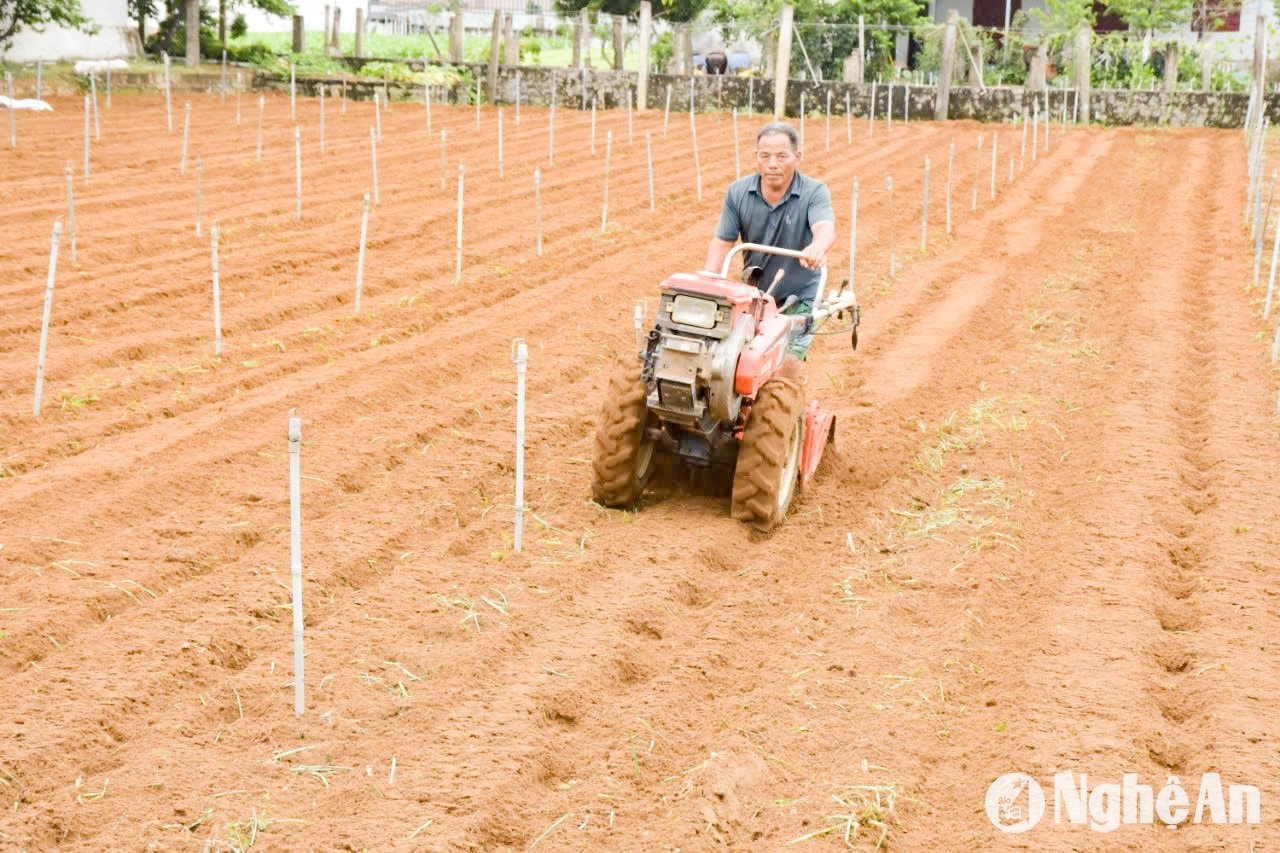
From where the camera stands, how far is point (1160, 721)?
512cm

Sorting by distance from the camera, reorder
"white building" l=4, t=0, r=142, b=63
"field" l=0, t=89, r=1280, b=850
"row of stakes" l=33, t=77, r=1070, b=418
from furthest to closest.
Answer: "white building" l=4, t=0, r=142, b=63 < "row of stakes" l=33, t=77, r=1070, b=418 < "field" l=0, t=89, r=1280, b=850

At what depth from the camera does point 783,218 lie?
24.2ft

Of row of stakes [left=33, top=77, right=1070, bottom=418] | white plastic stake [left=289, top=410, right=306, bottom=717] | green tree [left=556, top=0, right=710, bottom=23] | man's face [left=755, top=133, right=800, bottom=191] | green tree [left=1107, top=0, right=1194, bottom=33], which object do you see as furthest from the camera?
green tree [left=556, top=0, right=710, bottom=23]

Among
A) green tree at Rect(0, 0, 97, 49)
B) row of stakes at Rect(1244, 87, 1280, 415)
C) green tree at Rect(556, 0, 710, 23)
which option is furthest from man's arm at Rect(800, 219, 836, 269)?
green tree at Rect(556, 0, 710, 23)

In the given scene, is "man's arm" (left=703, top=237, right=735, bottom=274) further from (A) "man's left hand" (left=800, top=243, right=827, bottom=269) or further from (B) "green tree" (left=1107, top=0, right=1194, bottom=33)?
(B) "green tree" (left=1107, top=0, right=1194, bottom=33)

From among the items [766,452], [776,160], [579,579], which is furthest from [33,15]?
[579,579]

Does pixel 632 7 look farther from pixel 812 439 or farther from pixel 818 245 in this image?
pixel 818 245

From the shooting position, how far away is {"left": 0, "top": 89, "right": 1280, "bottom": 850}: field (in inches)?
179

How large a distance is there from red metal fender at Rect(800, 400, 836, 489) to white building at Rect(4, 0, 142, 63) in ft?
80.4

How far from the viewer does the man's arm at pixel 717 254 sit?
7.24 meters

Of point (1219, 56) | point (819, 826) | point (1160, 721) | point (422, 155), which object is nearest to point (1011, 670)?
point (1160, 721)

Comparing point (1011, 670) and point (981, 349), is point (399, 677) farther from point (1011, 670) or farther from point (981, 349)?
point (981, 349)

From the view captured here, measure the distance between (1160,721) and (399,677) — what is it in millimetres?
2607

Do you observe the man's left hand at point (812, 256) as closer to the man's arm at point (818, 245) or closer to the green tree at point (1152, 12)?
the man's arm at point (818, 245)
